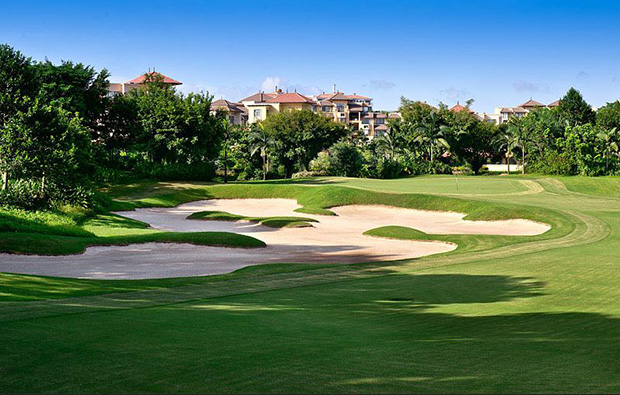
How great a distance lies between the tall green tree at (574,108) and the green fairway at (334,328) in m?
82.7

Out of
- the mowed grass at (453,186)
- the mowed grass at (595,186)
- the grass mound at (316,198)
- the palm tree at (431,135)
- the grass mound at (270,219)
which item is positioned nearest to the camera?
the grass mound at (270,219)

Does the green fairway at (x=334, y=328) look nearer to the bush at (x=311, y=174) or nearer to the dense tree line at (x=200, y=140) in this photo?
the dense tree line at (x=200, y=140)

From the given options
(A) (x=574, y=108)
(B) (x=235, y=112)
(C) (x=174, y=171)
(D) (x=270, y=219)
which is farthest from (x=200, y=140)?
(B) (x=235, y=112)

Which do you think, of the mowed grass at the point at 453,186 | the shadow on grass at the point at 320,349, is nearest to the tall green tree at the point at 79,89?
the mowed grass at the point at 453,186

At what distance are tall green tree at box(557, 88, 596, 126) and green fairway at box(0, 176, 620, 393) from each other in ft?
271

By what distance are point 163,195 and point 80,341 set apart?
176ft

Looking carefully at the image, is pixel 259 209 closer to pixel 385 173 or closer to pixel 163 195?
pixel 163 195

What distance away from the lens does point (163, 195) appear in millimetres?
63094

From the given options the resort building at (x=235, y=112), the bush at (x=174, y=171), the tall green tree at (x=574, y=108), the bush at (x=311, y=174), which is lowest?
the bush at (x=311, y=174)

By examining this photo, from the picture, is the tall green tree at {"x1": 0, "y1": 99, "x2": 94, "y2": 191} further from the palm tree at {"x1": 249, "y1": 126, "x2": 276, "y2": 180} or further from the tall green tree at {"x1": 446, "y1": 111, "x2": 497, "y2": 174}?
the tall green tree at {"x1": 446, "y1": 111, "x2": 497, "y2": 174}

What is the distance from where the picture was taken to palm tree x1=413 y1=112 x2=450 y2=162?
102 metres

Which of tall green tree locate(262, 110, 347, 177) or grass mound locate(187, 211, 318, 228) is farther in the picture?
tall green tree locate(262, 110, 347, 177)

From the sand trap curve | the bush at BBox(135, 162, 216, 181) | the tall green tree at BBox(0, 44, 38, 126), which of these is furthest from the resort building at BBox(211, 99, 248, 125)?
the sand trap curve

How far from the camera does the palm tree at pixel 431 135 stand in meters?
102
